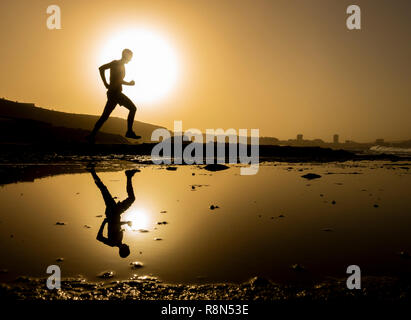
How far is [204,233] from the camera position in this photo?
5.86m

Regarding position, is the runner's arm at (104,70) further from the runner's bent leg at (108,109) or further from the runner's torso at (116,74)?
the runner's bent leg at (108,109)

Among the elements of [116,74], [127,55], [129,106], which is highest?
[127,55]

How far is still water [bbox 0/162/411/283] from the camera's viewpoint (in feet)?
13.8

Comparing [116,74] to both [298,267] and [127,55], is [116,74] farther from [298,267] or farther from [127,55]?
[298,267]

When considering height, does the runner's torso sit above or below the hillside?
below

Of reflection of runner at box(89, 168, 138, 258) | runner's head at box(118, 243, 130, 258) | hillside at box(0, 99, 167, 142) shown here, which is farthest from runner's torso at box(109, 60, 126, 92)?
hillside at box(0, 99, 167, 142)

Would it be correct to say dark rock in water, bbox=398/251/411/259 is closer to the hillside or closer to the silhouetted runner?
the silhouetted runner

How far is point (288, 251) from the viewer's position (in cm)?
488

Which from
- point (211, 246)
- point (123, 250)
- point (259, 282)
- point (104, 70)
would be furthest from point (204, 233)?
point (104, 70)

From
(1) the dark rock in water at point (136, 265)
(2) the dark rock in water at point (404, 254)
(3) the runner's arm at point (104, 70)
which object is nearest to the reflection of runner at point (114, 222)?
(1) the dark rock in water at point (136, 265)

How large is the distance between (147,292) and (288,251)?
2260 mm

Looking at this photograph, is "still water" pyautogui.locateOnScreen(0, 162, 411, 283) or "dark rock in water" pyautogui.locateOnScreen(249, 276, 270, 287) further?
"still water" pyautogui.locateOnScreen(0, 162, 411, 283)
